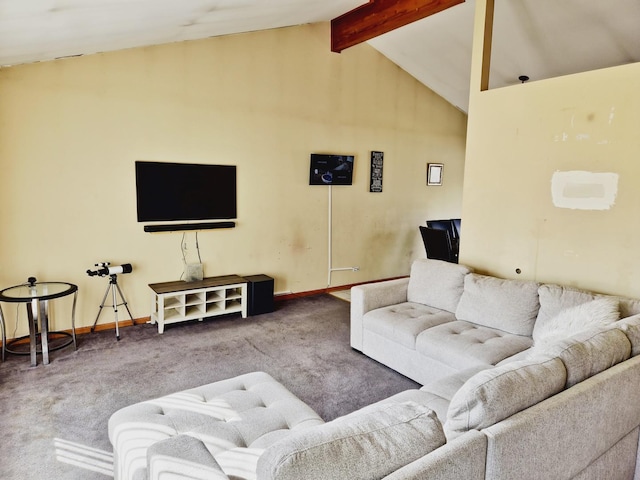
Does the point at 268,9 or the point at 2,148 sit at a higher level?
the point at 268,9

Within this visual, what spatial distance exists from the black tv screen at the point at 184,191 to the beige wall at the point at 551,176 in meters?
2.60

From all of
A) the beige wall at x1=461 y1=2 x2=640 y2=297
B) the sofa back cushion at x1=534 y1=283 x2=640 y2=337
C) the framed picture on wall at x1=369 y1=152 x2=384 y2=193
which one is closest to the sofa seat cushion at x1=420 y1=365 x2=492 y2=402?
the sofa back cushion at x1=534 y1=283 x2=640 y2=337

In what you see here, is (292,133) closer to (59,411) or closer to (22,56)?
(22,56)

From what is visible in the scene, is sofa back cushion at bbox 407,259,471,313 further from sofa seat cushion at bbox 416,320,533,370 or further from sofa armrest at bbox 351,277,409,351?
sofa seat cushion at bbox 416,320,533,370

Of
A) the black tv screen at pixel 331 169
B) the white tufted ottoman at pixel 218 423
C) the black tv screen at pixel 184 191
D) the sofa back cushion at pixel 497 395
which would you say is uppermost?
the black tv screen at pixel 331 169

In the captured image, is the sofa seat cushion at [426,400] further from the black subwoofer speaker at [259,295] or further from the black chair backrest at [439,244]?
the black chair backrest at [439,244]

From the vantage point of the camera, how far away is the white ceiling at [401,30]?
8.46 ft

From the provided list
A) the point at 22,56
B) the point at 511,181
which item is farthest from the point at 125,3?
the point at 511,181

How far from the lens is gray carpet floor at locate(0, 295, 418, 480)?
7.88ft

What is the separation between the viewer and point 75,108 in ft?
13.0

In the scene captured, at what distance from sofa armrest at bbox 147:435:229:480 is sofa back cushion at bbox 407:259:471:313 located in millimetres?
2621

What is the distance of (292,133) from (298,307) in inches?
84.6

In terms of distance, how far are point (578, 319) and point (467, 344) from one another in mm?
674

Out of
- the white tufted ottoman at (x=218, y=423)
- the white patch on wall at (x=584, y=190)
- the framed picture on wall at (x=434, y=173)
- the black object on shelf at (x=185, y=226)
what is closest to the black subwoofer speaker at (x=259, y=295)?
the black object on shelf at (x=185, y=226)
